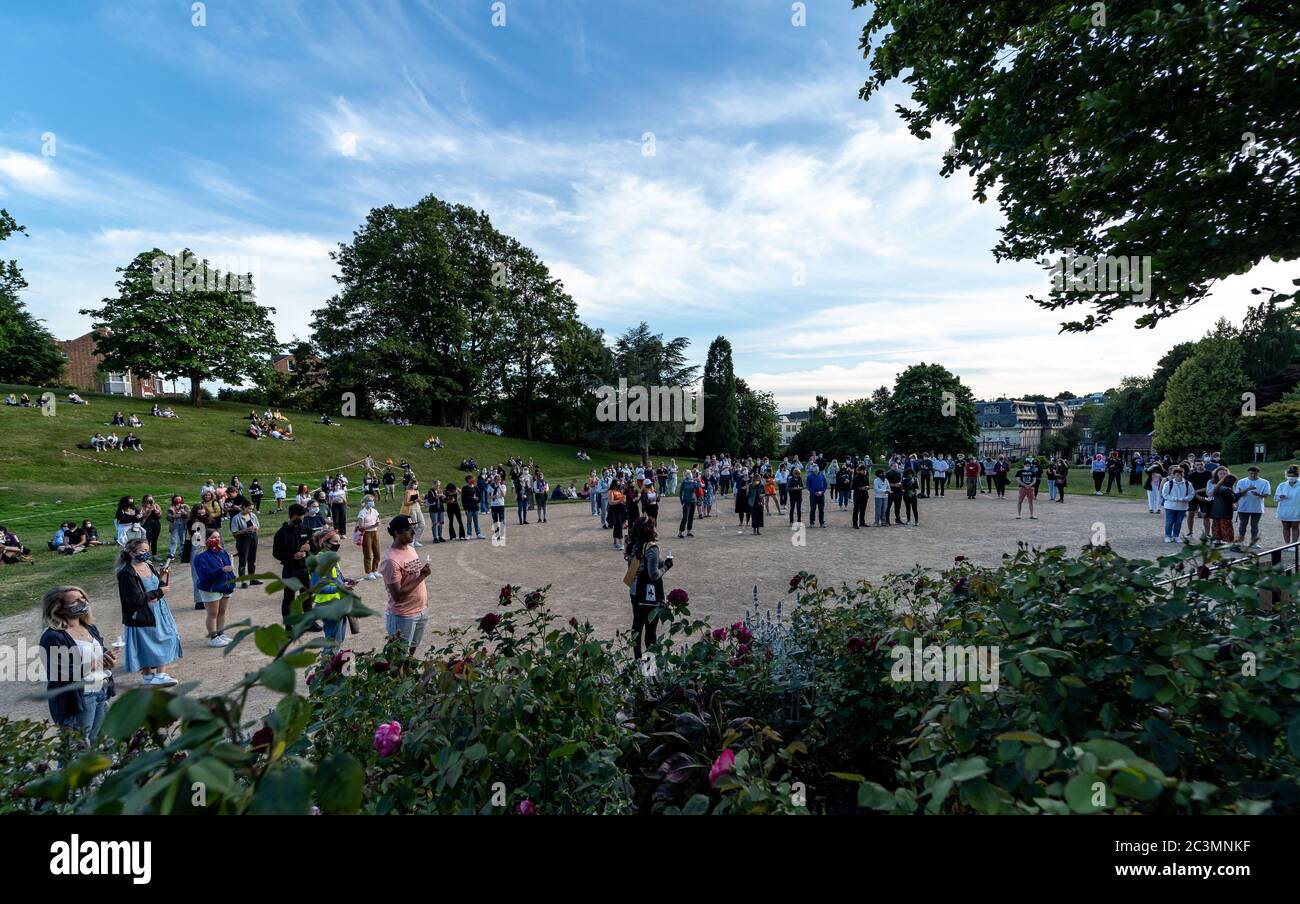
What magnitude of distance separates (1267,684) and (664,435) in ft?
196

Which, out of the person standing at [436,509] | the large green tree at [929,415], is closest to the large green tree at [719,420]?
the large green tree at [929,415]

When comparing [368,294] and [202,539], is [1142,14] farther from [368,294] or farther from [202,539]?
[368,294]

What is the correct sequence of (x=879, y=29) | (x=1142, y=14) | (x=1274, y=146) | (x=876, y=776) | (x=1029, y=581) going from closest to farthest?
(x=1029, y=581) → (x=876, y=776) → (x=1142, y=14) → (x=1274, y=146) → (x=879, y=29)

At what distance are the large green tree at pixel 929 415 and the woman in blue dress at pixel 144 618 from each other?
209 feet

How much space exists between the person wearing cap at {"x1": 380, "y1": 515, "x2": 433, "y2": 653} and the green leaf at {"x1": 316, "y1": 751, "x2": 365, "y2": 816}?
574 centimetres

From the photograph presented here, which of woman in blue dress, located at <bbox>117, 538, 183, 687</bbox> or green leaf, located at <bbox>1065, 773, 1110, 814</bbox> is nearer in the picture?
green leaf, located at <bbox>1065, 773, 1110, 814</bbox>

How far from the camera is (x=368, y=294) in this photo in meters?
56.9

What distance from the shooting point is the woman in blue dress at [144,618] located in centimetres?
683

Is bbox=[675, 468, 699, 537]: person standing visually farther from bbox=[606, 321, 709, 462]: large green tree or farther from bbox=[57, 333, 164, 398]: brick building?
bbox=[57, 333, 164, 398]: brick building

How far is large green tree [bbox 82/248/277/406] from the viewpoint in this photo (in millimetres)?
47344

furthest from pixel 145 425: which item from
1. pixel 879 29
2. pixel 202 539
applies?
pixel 879 29

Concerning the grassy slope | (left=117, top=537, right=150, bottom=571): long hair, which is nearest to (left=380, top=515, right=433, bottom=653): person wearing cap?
(left=117, top=537, right=150, bottom=571): long hair

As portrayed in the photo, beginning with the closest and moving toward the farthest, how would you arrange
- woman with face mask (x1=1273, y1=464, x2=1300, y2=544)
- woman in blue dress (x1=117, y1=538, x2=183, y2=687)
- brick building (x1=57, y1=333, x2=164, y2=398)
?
woman in blue dress (x1=117, y1=538, x2=183, y2=687) < woman with face mask (x1=1273, y1=464, x2=1300, y2=544) < brick building (x1=57, y1=333, x2=164, y2=398)

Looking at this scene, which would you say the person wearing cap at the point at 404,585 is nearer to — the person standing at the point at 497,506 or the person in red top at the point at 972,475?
the person standing at the point at 497,506
